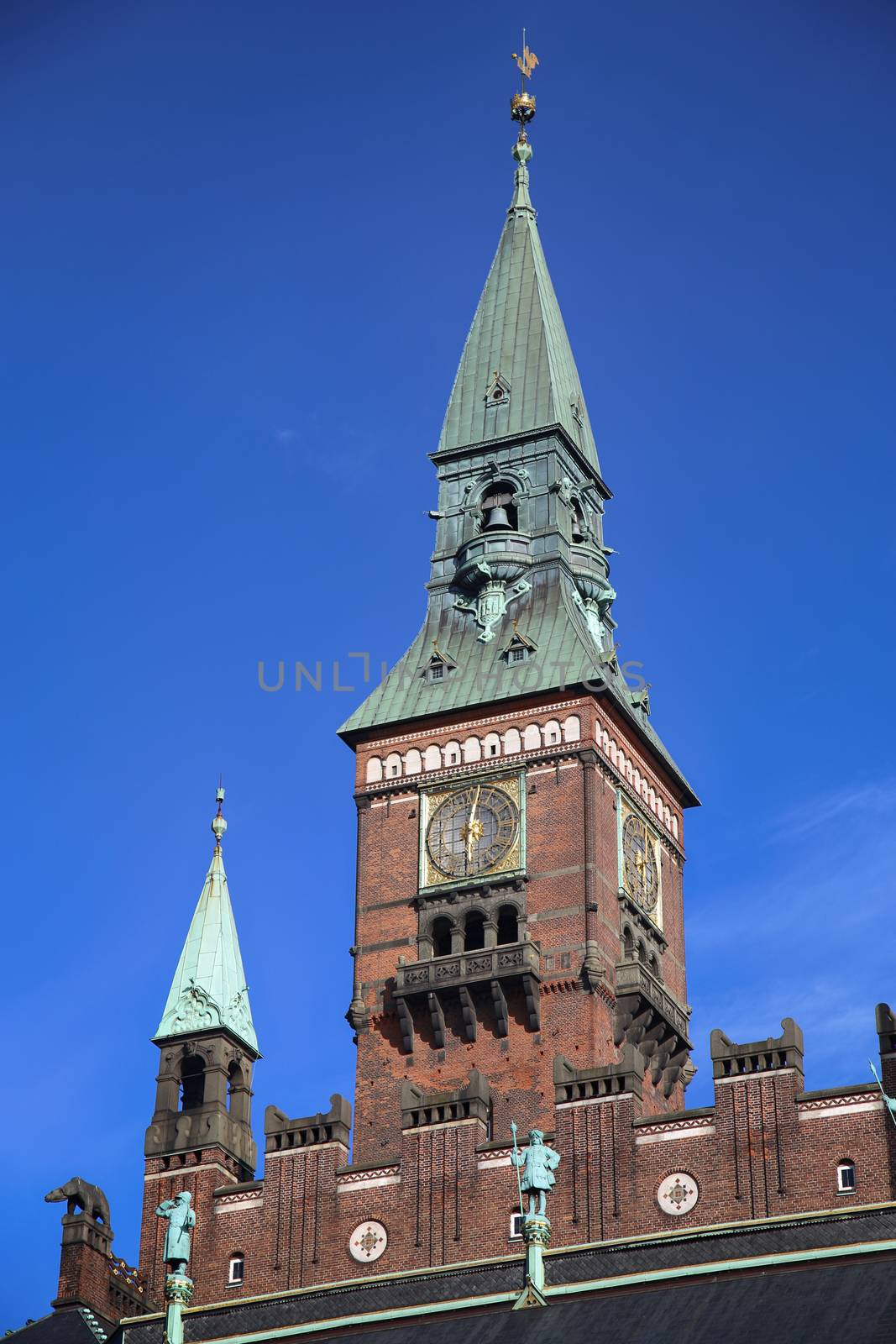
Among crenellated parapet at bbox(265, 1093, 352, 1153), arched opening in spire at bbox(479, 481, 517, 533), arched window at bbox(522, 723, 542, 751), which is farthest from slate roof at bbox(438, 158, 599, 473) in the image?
crenellated parapet at bbox(265, 1093, 352, 1153)

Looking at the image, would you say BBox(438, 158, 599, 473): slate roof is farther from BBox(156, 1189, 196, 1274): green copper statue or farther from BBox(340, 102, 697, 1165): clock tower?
BBox(156, 1189, 196, 1274): green copper statue

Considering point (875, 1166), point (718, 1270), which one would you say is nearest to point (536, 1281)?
point (718, 1270)

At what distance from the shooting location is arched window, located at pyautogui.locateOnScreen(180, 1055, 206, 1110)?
67250mm

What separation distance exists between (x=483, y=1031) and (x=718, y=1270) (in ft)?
66.1

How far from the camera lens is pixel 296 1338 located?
5138 cm

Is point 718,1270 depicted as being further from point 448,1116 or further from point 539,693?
point 539,693

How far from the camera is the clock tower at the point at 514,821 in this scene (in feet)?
225

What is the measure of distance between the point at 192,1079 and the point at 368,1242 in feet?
29.7

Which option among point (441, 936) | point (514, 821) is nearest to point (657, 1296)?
point (441, 936)

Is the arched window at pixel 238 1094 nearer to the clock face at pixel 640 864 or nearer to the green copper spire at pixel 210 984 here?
the green copper spire at pixel 210 984

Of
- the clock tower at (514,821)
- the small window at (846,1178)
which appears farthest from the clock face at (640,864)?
the small window at (846,1178)

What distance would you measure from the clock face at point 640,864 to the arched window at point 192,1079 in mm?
11751

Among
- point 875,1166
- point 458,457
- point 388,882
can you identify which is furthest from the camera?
point 458,457

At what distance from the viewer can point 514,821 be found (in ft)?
234
